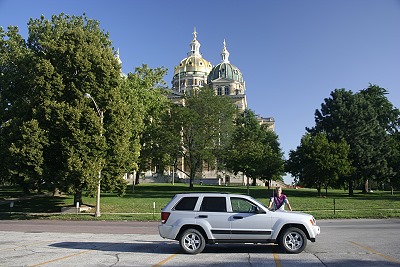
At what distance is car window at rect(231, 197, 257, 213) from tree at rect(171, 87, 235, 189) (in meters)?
39.2

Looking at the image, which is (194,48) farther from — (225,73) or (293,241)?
(293,241)

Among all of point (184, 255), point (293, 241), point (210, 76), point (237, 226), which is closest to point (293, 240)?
point (293, 241)

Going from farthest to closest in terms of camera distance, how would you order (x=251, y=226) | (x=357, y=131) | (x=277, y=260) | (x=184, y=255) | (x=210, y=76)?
1. (x=210, y=76)
2. (x=357, y=131)
3. (x=251, y=226)
4. (x=184, y=255)
5. (x=277, y=260)

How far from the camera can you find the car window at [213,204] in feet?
34.2

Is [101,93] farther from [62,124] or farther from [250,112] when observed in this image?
[250,112]

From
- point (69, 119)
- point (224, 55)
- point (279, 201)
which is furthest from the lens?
point (224, 55)

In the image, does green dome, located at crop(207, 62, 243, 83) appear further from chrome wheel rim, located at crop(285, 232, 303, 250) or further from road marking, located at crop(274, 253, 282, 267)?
road marking, located at crop(274, 253, 282, 267)

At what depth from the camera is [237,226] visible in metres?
10.1

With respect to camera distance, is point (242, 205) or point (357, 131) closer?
point (242, 205)

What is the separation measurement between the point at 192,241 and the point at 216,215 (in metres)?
0.95

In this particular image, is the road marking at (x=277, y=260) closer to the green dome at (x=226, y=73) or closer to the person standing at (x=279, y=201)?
the person standing at (x=279, y=201)

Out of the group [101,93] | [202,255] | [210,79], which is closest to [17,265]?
[202,255]

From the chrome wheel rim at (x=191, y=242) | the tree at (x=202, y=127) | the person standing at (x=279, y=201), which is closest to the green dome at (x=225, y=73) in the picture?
the tree at (x=202, y=127)

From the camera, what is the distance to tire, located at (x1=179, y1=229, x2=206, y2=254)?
33.1ft
